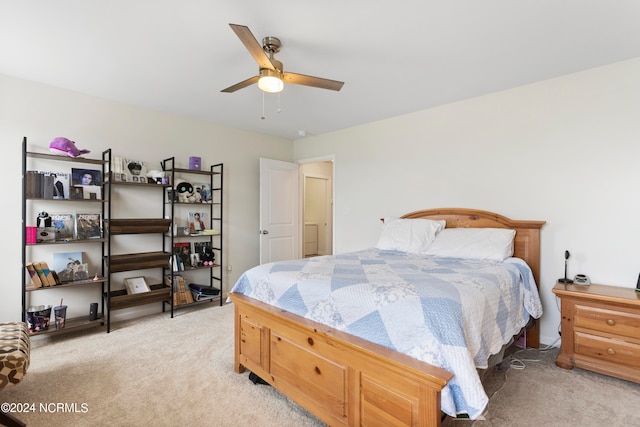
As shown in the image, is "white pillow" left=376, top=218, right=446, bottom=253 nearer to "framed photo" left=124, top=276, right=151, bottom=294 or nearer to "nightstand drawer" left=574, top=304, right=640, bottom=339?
"nightstand drawer" left=574, top=304, right=640, bottom=339

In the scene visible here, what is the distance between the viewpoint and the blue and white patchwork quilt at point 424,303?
132 centimetres

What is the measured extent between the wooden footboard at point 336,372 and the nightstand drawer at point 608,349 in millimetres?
Answer: 1799

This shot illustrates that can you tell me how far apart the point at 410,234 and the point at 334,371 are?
6.42 feet

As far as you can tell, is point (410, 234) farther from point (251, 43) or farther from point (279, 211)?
point (251, 43)

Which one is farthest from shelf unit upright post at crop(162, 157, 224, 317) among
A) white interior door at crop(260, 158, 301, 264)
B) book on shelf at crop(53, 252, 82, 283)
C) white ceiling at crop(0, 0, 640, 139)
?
white ceiling at crop(0, 0, 640, 139)

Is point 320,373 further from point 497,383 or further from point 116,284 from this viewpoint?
point 116,284

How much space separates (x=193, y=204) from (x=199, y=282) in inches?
41.3

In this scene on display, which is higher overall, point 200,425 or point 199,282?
point 199,282

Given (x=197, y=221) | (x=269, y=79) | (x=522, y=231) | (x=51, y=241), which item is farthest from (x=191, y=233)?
(x=522, y=231)

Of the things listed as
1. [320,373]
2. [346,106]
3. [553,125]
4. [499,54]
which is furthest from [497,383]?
[346,106]

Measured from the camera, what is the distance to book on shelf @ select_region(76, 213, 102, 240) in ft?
9.87

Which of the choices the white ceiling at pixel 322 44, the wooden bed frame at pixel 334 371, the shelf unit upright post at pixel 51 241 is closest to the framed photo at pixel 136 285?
the shelf unit upright post at pixel 51 241

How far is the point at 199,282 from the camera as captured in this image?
13.4ft

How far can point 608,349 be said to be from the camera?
2191 mm
